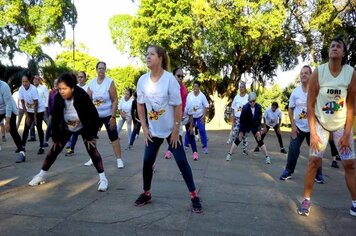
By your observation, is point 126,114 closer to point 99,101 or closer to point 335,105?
point 99,101

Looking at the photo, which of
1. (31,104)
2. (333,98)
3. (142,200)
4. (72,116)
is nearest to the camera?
(333,98)

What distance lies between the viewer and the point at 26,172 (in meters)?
6.50

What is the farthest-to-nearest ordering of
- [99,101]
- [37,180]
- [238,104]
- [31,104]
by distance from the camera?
[238,104] < [31,104] < [99,101] < [37,180]

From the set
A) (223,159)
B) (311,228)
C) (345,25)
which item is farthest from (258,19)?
(311,228)

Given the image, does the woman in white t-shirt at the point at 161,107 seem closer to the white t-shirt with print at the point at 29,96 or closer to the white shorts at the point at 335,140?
the white shorts at the point at 335,140

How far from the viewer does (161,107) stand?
171 inches

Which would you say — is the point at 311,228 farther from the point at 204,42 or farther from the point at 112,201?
the point at 204,42

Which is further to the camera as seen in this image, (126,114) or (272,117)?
(272,117)

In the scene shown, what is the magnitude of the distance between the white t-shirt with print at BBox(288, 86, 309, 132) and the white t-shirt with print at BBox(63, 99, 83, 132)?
3458mm

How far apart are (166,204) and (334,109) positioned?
7.29 ft

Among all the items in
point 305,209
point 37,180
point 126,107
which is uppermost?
point 126,107

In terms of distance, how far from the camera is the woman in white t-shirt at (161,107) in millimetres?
4320

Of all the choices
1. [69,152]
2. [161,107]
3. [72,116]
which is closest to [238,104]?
[69,152]

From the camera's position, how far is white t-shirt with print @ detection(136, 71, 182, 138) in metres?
4.32
